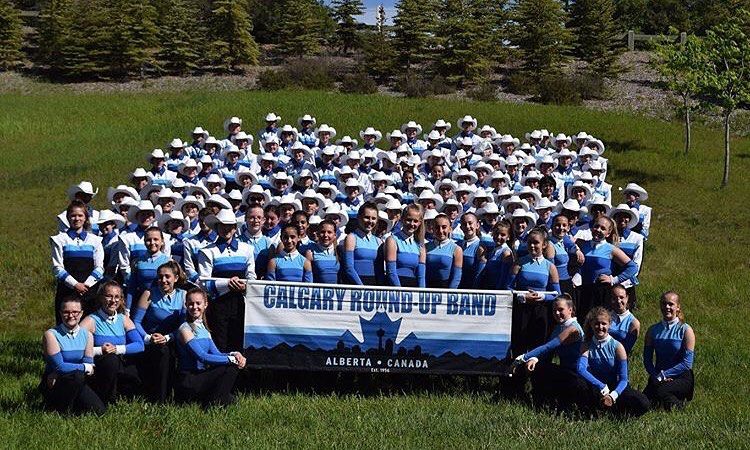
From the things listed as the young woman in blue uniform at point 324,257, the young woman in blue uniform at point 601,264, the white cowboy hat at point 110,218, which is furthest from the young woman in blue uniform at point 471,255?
the white cowboy hat at point 110,218

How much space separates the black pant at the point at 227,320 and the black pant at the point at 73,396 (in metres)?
1.29

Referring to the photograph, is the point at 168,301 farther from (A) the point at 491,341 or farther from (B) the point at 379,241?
(A) the point at 491,341

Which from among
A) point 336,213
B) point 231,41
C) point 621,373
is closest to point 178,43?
point 231,41

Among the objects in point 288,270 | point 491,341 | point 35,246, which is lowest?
point 35,246

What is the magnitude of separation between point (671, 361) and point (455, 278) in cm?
230

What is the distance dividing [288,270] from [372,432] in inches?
82.0

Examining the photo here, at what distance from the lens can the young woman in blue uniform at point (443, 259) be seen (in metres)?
8.86

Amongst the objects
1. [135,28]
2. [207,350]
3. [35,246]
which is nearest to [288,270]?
[207,350]

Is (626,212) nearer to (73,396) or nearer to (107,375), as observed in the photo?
(107,375)

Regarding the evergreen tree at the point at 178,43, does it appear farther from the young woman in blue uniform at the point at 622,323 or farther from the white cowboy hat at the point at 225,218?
the young woman in blue uniform at the point at 622,323

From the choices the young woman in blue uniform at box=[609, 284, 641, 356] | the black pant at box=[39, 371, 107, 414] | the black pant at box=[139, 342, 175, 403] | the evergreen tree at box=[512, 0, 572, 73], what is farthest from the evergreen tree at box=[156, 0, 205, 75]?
the young woman in blue uniform at box=[609, 284, 641, 356]

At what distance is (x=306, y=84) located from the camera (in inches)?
1802

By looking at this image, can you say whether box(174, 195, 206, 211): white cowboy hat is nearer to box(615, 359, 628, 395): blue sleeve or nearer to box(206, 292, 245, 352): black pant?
box(206, 292, 245, 352): black pant

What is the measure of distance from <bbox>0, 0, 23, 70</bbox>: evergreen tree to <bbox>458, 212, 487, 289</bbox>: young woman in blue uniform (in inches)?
2060
